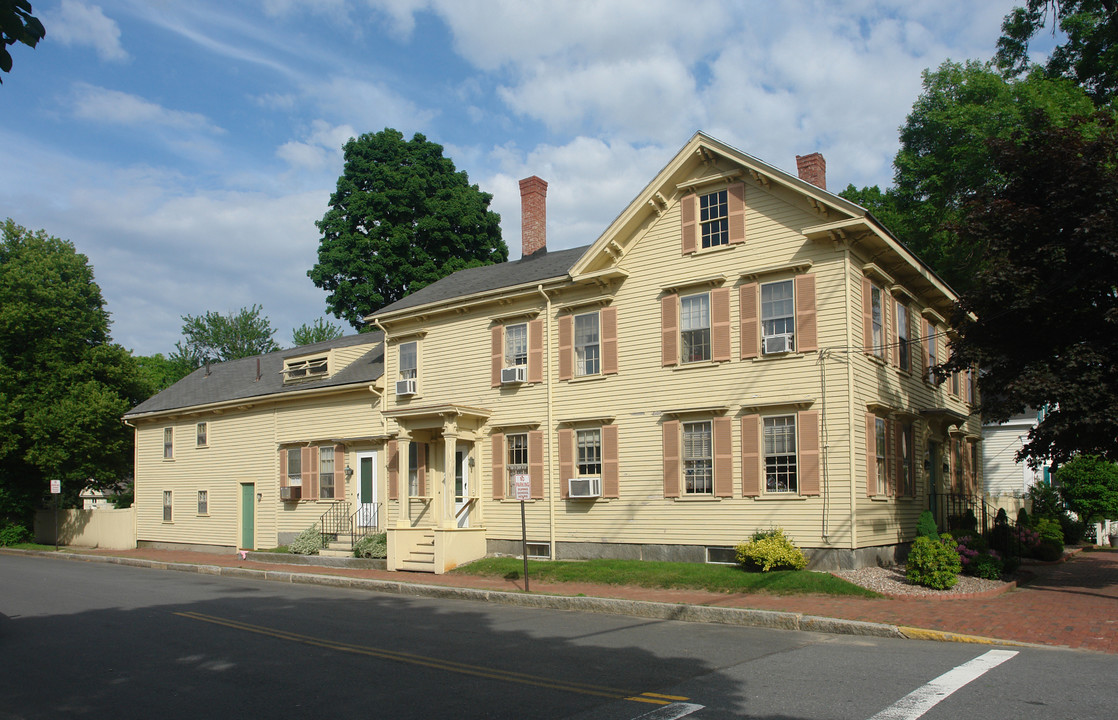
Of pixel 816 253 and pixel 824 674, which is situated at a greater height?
pixel 816 253

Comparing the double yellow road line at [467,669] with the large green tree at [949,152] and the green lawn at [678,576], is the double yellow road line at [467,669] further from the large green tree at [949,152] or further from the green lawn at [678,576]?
the large green tree at [949,152]

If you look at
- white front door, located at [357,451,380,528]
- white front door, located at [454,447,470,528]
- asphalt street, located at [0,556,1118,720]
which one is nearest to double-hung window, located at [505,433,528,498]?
white front door, located at [454,447,470,528]

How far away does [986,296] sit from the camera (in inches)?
632

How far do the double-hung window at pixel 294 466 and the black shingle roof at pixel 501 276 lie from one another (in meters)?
5.64

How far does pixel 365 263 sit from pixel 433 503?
22158 mm

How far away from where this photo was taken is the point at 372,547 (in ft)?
73.8

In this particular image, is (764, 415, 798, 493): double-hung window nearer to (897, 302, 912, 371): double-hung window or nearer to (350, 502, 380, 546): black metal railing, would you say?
(897, 302, 912, 371): double-hung window

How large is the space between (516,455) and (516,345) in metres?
2.87

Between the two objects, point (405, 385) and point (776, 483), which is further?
point (405, 385)

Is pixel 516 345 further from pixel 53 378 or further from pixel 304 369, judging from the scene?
pixel 53 378

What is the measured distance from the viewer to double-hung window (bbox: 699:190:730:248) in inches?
745

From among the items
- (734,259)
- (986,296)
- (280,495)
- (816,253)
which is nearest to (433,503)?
(280,495)

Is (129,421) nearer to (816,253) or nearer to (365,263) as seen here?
(365,263)

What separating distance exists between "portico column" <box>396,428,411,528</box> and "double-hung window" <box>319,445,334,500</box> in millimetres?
4085
